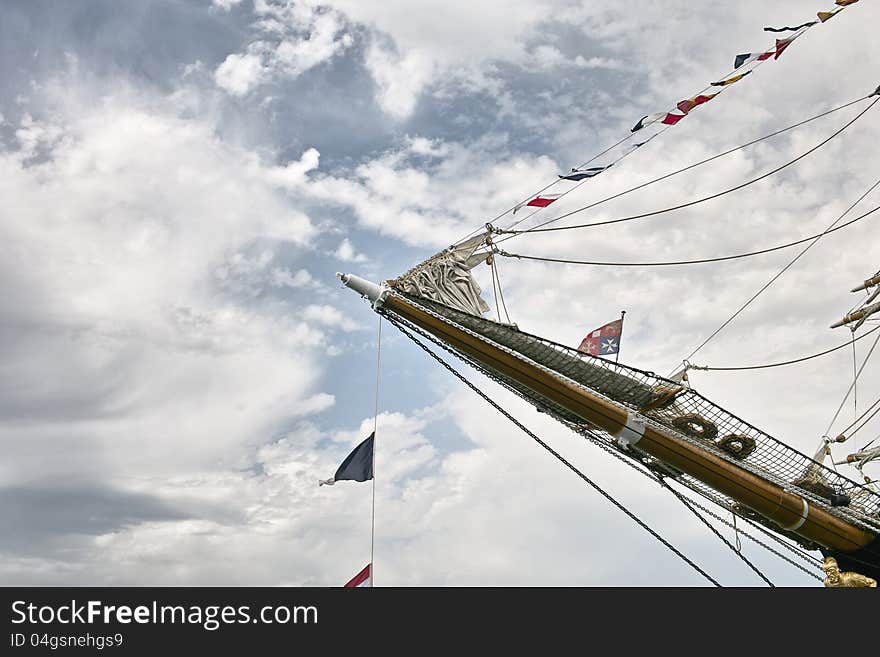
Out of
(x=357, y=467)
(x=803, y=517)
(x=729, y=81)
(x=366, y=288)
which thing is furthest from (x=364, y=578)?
(x=729, y=81)

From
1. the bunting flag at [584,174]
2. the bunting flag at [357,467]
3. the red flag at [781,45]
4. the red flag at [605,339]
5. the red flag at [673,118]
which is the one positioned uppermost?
the red flag at [781,45]

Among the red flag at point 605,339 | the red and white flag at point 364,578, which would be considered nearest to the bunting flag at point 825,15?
the red flag at point 605,339

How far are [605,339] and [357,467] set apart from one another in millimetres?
5987

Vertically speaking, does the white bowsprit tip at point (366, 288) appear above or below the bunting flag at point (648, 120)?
below

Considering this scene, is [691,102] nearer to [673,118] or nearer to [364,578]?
[673,118]

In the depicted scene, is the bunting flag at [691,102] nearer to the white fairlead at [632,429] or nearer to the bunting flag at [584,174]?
the bunting flag at [584,174]

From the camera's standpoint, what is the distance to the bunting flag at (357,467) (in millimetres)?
14242

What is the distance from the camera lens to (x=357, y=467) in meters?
14.3

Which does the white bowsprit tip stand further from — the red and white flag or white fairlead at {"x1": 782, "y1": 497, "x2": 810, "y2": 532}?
white fairlead at {"x1": 782, "y1": 497, "x2": 810, "y2": 532}

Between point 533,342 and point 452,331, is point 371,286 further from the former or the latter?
point 533,342

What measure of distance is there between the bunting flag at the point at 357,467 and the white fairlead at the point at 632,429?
15.6ft
